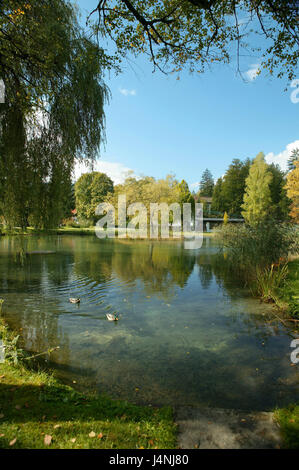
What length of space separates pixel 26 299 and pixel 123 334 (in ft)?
16.0

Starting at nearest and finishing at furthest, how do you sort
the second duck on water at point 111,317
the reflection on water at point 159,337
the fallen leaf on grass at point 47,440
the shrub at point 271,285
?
the fallen leaf on grass at point 47,440, the reflection on water at point 159,337, the second duck on water at point 111,317, the shrub at point 271,285

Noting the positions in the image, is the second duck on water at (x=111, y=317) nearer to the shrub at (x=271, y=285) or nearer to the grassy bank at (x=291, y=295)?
the grassy bank at (x=291, y=295)

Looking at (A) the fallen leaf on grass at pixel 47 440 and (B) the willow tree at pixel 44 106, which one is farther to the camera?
(B) the willow tree at pixel 44 106

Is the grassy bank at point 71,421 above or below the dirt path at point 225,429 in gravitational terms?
above

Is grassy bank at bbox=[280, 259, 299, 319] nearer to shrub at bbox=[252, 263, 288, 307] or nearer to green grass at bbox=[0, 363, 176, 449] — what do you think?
shrub at bbox=[252, 263, 288, 307]

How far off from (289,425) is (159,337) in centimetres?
393

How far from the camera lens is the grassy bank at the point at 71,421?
267cm

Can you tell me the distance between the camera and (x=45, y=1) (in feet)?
14.1

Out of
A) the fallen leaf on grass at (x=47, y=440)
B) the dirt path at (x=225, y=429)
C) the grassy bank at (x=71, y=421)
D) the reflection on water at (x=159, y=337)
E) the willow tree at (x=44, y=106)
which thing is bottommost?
the reflection on water at (x=159, y=337)

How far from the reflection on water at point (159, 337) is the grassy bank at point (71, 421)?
864 mm

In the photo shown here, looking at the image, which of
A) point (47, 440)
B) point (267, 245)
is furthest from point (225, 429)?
point (267, 245)

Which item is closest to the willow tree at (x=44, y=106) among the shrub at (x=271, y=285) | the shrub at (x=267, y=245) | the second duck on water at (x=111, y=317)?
the second duck on water at (x=111, y=317)

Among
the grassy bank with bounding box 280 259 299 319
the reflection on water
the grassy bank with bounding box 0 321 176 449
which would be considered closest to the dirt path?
the grassy bank with bounding box 0 321 176 449

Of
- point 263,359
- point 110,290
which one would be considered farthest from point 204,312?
point 110,290
